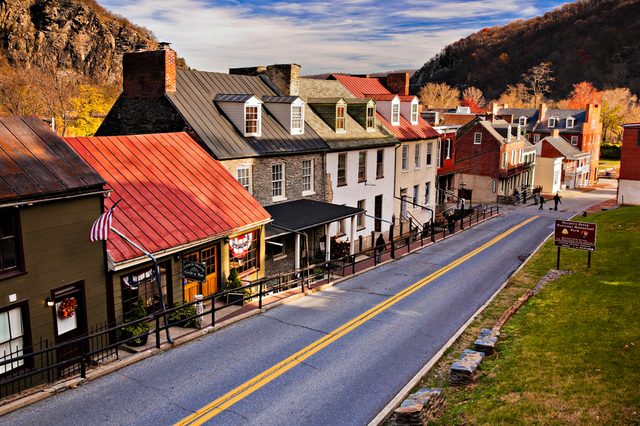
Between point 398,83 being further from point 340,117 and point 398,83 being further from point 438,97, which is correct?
point 438,97

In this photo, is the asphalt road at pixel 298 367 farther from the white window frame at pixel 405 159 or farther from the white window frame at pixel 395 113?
the white window frame at pixel 395 113

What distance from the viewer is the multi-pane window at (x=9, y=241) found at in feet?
41.9

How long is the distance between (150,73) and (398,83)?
2603cm

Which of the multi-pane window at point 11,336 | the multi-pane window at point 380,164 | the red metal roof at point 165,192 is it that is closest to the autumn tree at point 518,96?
the multi-pane window at point 380,164

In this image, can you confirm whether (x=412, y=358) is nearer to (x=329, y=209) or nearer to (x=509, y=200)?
(x=329, y=209)

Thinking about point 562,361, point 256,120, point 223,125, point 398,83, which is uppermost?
point 398,83

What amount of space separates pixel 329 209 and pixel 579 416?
18.4 meters

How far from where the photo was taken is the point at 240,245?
21703mm

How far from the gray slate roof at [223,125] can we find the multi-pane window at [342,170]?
7.88 ft

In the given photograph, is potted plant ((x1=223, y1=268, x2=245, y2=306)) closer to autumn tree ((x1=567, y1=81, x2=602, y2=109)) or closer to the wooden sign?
the wooden sign

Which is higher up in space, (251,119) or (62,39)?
(62,39)

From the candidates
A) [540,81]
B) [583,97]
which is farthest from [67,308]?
[540,81]

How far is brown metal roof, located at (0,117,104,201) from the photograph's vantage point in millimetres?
13094

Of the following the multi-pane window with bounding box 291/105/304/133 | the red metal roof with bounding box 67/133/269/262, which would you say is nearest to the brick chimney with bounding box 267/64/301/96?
the multi-pane window with bounding box 291/105/304/133
